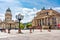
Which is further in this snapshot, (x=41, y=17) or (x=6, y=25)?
(x=6, y=25)

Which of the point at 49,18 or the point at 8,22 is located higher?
the point at 49,18

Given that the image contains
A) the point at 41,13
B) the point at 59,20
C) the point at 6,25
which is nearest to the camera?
the point at 59,20

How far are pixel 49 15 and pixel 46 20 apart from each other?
2843 millimetres

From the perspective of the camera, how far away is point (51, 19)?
7094cm

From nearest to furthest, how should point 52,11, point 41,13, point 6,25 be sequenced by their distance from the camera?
point 52,11
point 41,13
point 6,25

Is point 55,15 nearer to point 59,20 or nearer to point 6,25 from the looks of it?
point 59,20

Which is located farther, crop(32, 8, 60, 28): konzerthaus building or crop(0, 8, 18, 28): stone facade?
crop(0, 8, 18, 28): stone facade

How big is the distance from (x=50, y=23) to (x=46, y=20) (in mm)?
3624

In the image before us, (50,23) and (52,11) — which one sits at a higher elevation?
(52,11)

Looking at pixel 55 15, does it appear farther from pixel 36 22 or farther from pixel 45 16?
pixel 36 22

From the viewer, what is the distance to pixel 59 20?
231 ft

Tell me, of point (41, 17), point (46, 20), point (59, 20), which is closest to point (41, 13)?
point (41, 17)

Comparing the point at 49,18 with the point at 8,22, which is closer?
the point at 49,18

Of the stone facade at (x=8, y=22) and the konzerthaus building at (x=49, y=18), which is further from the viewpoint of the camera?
the stone facade at (x=8, y=22)
